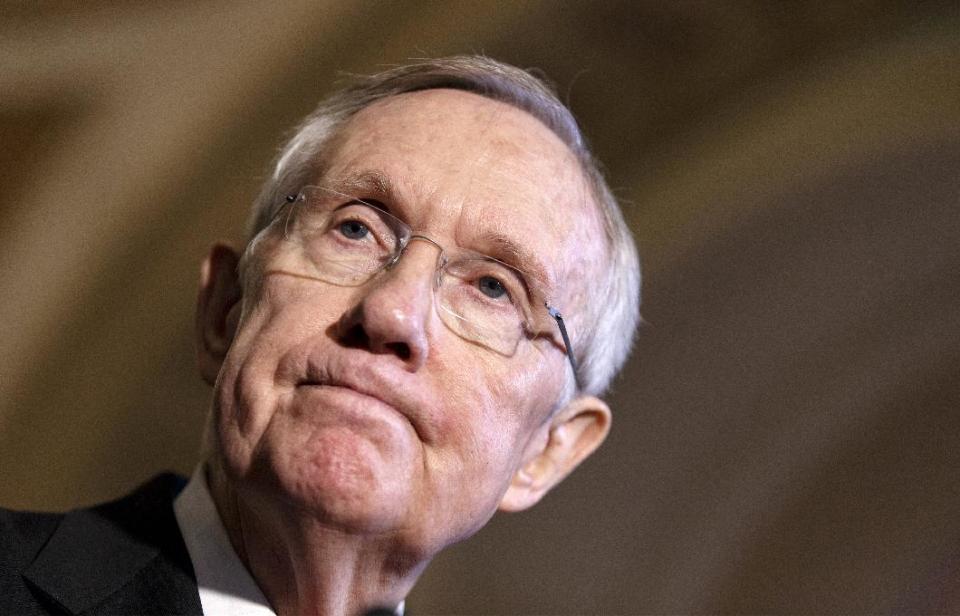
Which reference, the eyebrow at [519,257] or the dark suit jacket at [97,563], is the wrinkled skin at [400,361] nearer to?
the eyebrow at [519,257]

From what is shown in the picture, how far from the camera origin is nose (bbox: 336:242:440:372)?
5.26 ft

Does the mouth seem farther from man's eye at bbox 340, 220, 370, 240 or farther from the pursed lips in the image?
man's eye at bbox 340, 220, 370, 240

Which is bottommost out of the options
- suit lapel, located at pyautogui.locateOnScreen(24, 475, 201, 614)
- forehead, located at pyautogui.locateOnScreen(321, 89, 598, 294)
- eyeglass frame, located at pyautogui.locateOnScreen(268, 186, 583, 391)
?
suit lapel, located at pyautogui.locateOnScreen(24, 475, 201, 614)

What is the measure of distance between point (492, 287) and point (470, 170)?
0.75 ft

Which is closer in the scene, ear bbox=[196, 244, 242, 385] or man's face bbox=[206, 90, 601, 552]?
man's face bbox=[206, 90, 601, 552]

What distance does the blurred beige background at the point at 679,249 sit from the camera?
2584 millimetres

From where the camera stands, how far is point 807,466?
A: 272 cm

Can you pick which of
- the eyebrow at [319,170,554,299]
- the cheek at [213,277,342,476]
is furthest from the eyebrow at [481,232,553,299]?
the cheek at [213,277,342,476]

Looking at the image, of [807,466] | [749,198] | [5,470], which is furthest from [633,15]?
[5,470]

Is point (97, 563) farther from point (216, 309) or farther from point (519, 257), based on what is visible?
point (519, 257)

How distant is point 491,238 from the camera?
1825 mm

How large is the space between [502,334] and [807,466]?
131 cm

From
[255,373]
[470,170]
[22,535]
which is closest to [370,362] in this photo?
[255,373]

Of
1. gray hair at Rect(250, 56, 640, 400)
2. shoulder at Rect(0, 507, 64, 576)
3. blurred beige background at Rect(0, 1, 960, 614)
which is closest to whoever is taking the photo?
shoulder at Rect(0, 507, 64, 576)
